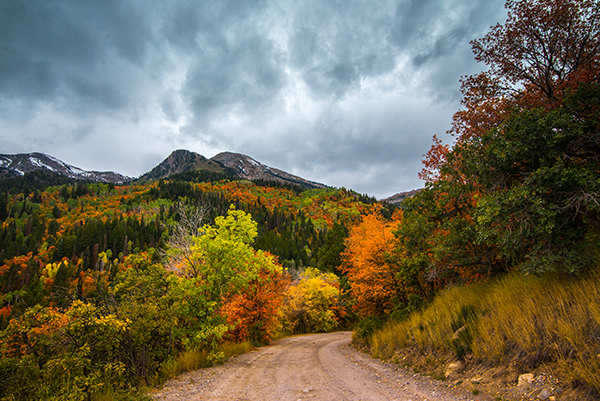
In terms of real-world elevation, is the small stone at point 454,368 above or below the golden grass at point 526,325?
below

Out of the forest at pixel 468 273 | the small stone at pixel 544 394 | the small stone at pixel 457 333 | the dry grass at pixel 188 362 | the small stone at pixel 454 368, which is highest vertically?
the forest at pixel 468 273

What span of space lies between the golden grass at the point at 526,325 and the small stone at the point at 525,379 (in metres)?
0.28

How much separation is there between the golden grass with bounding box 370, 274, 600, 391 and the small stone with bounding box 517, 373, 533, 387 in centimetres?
28

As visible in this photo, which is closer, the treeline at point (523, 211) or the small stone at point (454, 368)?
the treeline at point (523, 211)

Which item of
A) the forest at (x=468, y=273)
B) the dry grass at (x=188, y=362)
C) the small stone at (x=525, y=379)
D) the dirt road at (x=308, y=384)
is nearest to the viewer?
the small stone at (x=525, y=379)

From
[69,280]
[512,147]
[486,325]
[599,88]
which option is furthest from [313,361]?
[69,280]

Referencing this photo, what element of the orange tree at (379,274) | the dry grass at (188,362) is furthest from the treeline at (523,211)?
the dry grass at (188,362)

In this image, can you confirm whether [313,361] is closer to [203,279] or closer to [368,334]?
[368,334]

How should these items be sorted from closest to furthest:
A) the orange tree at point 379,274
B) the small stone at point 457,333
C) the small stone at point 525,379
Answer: the small stone at point 525,379, the small stone at point 457,333, the orange tree at point 379,274

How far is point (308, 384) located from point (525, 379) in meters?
5.62

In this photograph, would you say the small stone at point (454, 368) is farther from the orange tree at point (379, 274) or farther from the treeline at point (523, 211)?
the orange tree at point (379, 274)

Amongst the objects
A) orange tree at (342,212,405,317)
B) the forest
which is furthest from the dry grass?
orange tree at (342,212,405,317)

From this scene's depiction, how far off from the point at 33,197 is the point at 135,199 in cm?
7443

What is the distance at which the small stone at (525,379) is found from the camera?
5.47 m
